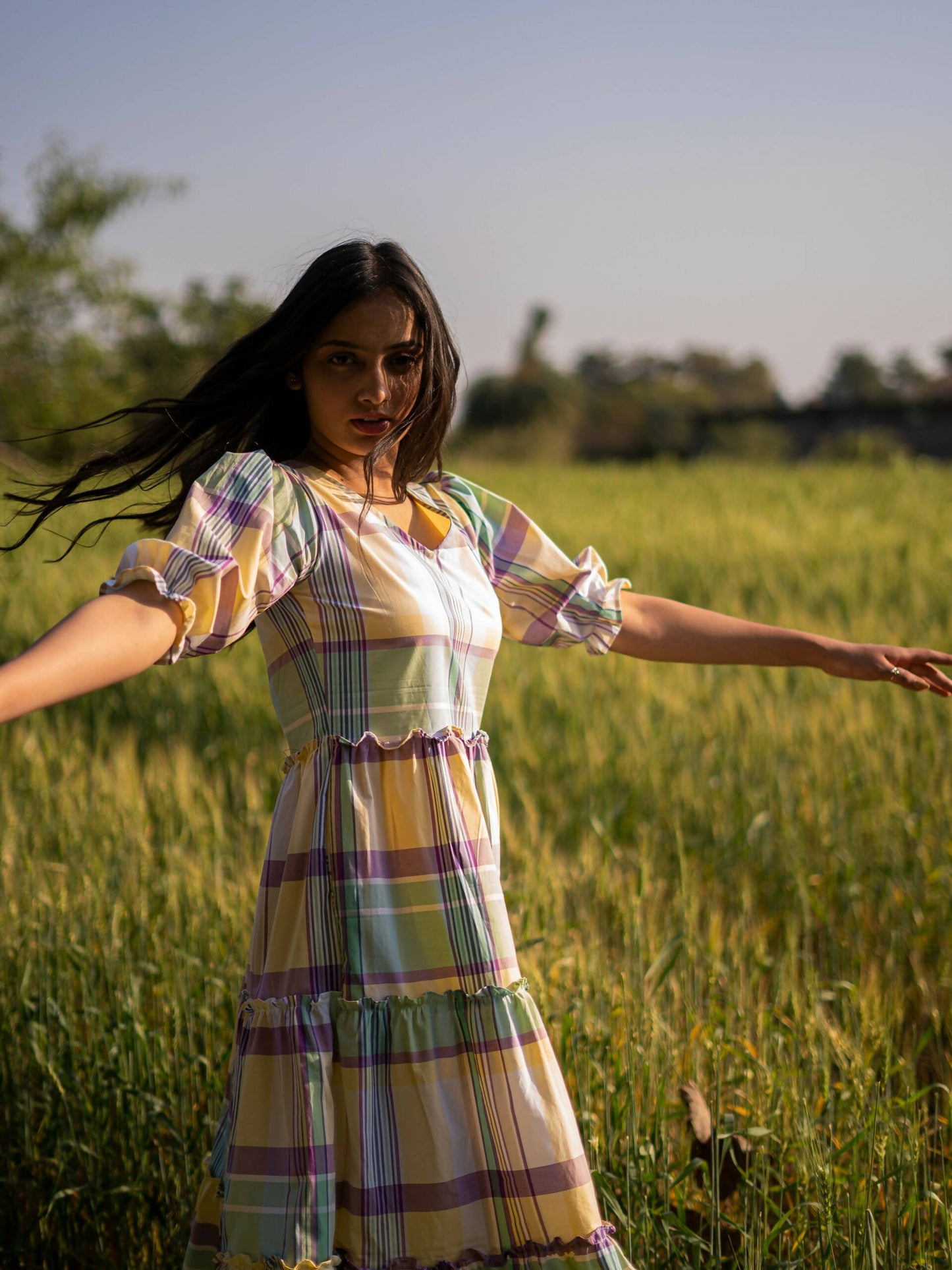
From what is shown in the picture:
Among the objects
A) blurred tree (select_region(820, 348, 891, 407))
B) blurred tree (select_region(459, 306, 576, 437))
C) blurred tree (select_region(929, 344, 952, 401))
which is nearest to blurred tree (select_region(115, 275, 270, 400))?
blurred tree (select_region(459, 306, 576, 437))

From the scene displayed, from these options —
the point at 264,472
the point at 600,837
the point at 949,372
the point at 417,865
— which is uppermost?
the point at 949,372

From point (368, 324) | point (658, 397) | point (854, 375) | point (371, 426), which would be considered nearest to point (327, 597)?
point (371, 426)

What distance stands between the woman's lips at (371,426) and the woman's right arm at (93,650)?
16.7 inches

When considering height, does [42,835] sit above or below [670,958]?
above

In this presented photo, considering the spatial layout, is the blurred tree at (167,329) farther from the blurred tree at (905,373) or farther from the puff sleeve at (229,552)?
the blurred tree at (905,373)

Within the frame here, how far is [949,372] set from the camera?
39094 millimetres

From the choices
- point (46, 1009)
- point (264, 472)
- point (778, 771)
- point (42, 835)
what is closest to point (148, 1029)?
point (46, 1009)

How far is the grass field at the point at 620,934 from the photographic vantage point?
6.40 feet

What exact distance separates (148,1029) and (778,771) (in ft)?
7.01

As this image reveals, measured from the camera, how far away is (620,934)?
9.39ft

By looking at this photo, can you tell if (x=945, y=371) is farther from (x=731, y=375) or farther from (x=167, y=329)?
(x=167, y=329)

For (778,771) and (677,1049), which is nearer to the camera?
(677,1049)

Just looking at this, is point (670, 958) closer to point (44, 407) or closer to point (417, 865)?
point (417, 865)

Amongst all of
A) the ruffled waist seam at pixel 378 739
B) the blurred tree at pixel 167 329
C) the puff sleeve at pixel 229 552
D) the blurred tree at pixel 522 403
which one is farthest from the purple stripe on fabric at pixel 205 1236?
the blurred tree at pixel 522 403
